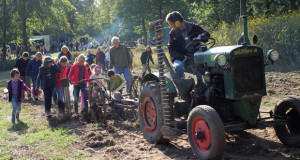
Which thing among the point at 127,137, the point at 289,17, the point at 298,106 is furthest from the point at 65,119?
the point at 289,17

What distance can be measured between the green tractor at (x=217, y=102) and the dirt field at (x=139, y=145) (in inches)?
9.9

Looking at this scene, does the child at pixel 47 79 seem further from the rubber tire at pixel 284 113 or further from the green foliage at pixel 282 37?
the green foliage at pixel 282 37

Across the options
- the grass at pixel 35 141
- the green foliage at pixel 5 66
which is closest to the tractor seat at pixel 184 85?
the grass at pixel 35 141

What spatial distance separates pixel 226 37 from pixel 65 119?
9.79 metres

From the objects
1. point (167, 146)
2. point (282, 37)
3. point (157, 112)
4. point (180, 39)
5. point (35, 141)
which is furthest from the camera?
point (282, 37)

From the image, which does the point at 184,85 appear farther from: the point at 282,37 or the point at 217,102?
the point at 282,37

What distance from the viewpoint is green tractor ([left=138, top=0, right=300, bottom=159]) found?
4.64 m

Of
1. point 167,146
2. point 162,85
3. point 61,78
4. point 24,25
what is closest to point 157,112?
point 162,85

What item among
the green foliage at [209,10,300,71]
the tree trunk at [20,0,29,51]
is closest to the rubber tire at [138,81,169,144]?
the green foliage at [209,10,300,71]

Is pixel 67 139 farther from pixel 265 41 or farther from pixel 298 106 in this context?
pixel 265 41

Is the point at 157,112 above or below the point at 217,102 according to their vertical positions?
below

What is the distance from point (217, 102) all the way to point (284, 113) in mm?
1048

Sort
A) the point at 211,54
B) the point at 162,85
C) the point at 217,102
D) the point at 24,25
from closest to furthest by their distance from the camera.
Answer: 1. the point at 211,54
2. the point at 217,102
3. the point at 162,85
4. the point at 24,25

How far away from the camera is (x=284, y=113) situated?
5270mm
